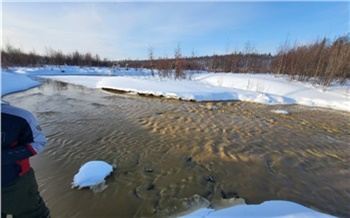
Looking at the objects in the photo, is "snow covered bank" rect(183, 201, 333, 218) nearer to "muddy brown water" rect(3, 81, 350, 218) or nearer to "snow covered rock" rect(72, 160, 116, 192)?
"muddy brown water" rect(3, 81, 350, 218)

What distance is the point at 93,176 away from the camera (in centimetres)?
308

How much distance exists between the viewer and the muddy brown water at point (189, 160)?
272 cm

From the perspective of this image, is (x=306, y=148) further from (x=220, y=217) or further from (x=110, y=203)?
(x=110, y=203)

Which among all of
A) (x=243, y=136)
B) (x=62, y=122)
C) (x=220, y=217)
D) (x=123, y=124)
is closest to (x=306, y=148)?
(x=243, y=136)

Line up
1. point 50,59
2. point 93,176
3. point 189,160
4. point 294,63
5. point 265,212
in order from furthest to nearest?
point 50,59, point 294,63, point 189,160, point 93,176, point 265,212

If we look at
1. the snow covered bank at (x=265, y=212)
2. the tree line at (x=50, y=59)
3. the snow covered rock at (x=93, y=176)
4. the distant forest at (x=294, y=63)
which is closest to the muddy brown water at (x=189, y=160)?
the snow covered rock at (x=93, y=176)

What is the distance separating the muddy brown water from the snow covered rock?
0.10m

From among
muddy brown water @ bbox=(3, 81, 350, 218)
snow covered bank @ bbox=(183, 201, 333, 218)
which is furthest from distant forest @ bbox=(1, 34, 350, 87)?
snow covered bank @ bbox=(183, 201, 333, 218)

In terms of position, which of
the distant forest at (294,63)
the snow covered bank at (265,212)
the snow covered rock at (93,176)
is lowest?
the snow covered rock at (93,176)

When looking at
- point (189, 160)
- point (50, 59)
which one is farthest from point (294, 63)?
point (50, 59)

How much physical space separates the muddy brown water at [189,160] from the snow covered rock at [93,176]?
0.10 m

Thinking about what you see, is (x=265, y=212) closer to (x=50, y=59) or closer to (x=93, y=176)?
(x=93, y=176)

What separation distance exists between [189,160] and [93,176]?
1.80m

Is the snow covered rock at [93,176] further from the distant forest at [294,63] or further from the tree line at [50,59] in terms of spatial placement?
the tree line at [50,59]
